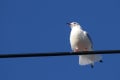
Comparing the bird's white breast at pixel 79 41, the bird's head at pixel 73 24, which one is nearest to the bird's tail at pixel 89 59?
the bird's white breast at pixel 79 41

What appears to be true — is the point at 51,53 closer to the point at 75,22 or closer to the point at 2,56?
the point at 2,56

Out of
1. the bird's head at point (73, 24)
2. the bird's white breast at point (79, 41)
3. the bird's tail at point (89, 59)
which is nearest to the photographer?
the bird's tail at point (89, 59)

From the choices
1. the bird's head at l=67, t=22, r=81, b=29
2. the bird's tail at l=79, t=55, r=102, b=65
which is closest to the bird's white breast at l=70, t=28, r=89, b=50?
the bird's tail at l=79, t=55, r=102, b=65

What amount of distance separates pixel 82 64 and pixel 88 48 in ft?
2.34

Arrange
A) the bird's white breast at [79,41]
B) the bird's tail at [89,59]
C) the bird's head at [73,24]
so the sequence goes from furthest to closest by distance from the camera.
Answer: the bird's head at [73,24] → the bird's white breast at [79,41] → the bird's tail at [89,59]

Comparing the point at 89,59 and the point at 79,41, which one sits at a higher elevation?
the point at 79,41

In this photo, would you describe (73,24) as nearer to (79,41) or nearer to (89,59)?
(79,41)

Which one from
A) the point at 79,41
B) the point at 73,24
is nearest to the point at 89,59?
the point at 79,41

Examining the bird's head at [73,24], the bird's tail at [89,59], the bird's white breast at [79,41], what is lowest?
the bird's tail at [89,59]

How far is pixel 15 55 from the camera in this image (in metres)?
6.17

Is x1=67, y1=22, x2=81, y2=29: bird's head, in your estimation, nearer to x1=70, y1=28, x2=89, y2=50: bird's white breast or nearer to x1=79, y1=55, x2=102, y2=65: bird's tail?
x1=70, y1=28, x2=89, y2=50: bird's white breast

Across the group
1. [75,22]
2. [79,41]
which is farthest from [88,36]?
[75,22]

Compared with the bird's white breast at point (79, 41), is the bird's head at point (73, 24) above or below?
above

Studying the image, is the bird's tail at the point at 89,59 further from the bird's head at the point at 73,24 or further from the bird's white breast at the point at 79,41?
the bird's head at the point at 73,24
